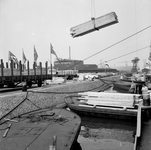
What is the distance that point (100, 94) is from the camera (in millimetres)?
12125

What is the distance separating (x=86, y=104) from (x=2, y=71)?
30.3 feet

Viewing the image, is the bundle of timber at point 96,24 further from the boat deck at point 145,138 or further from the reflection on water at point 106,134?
the boat deck at point 145,138

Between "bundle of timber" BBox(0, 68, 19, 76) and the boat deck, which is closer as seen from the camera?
the boat deck

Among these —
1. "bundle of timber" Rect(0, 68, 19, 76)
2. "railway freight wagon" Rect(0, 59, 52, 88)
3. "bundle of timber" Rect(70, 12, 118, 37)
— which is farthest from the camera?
"bundle of timber" Rect(0, 68, 19, 76)

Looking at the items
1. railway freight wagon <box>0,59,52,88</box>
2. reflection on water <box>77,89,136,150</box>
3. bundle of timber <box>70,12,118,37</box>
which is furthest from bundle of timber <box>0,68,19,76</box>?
bundle of timber <box>70,12,118,37</box>

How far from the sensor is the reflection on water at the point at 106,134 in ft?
26.4

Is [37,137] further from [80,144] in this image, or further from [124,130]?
[124,130]

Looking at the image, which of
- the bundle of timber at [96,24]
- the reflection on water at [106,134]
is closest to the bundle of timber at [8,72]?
the reflection on water at [106,134]

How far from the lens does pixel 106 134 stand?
9.55m

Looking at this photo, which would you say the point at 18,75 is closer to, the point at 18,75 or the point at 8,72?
the point at 18,75

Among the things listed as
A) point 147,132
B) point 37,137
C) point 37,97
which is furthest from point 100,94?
point 37,137

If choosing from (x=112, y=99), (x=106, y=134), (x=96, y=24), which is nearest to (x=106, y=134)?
(x=106, y=134)

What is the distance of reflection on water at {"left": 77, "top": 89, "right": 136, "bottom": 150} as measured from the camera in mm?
8055

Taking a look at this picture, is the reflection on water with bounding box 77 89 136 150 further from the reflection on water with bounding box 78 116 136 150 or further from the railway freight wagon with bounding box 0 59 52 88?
the railway freight wagon with bounding box 0 59 52 88
